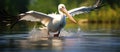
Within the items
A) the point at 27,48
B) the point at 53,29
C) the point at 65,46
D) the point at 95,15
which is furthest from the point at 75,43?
the point at 95,15

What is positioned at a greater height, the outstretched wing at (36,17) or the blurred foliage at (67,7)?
the blurred foliage at (67,7)

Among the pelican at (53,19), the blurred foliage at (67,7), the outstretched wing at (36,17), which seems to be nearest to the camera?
the outstretched wing at (36,17)

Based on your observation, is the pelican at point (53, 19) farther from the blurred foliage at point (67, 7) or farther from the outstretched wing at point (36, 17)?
the blurred foliage at point (67, 7)

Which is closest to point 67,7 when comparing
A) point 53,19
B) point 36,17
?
point 53,19

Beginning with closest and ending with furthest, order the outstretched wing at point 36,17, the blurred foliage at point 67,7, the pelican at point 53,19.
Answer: the outstretched wing at point 36,17 < the pelican at point 53,19 < the blurred foliage at point 67,7

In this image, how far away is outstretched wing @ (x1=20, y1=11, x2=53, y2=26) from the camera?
2234 centimetres

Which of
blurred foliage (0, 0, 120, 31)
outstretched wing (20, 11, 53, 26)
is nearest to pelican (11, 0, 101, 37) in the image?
outstretched wing (20, 11, 53, 26)

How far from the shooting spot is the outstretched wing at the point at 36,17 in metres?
22.3

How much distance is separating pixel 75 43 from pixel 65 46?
3.79 ft

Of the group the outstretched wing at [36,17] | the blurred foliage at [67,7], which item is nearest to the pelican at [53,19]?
the outstretched wing at [36,17]

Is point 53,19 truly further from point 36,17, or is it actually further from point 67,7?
point 67,7

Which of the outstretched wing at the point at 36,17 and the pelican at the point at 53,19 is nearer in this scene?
the outstretched wing at the point at 36,17

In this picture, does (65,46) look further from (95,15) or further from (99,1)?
(95,15)

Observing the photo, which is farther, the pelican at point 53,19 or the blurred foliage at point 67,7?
the blurred foliage at point 67,7
